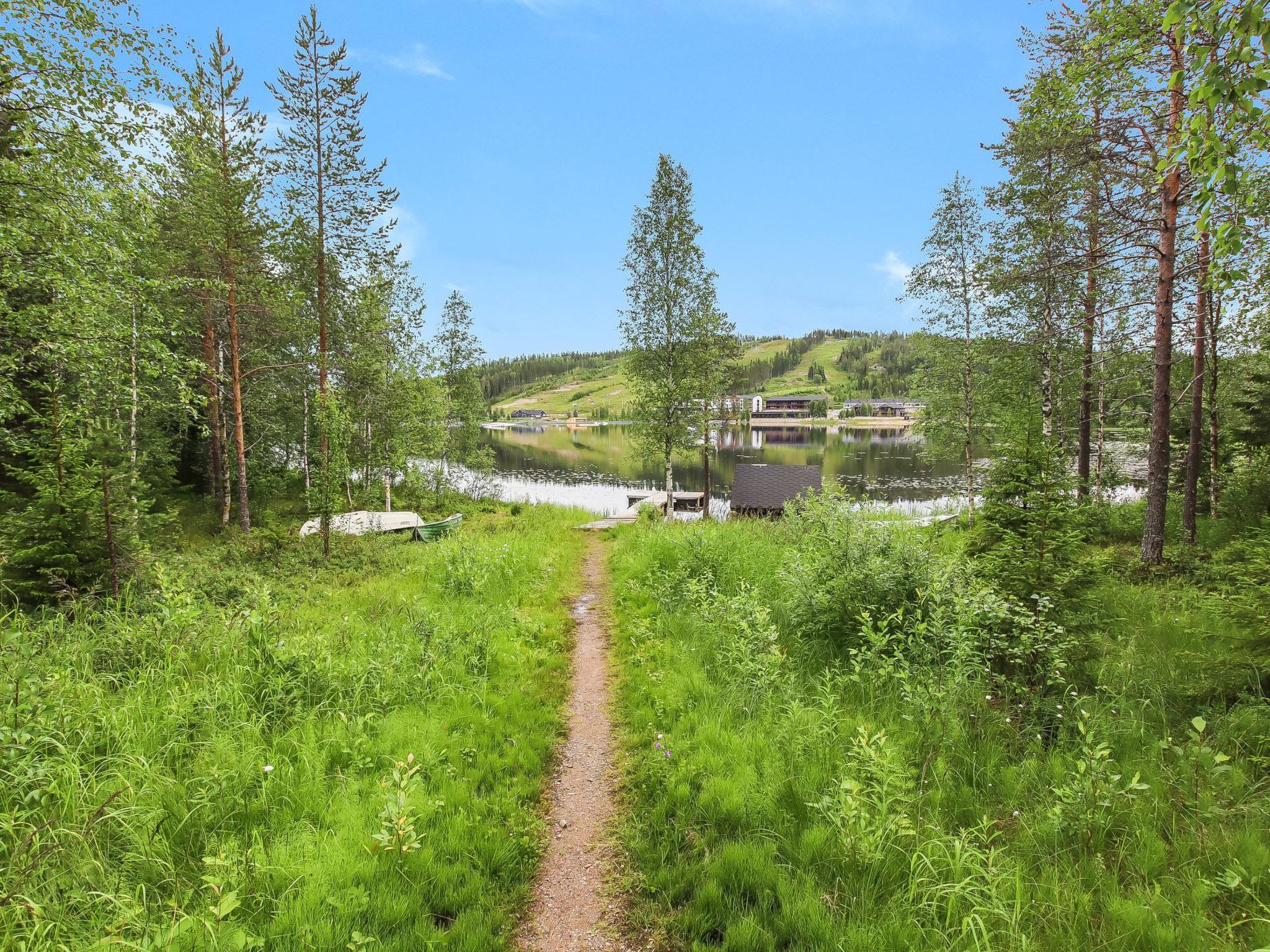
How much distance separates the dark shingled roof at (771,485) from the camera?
27656 mm

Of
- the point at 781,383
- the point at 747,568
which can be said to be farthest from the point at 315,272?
the point at 781,383

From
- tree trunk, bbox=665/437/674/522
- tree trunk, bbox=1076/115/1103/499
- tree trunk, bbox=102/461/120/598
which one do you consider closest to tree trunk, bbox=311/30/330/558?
tree trunk, bbox=102/461/120/598

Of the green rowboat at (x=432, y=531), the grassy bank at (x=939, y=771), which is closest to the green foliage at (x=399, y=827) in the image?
the grassy bank at (x=939, y=771)

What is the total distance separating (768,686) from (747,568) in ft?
14.6

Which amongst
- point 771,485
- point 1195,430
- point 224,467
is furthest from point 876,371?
point 224,467

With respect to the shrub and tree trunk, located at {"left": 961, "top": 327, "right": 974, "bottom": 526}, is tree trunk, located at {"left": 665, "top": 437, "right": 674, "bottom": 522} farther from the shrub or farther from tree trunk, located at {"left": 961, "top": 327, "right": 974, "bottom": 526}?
the shrub

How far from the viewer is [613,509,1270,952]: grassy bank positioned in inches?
115

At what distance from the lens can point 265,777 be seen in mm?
4094

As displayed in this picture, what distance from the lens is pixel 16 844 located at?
2842mm

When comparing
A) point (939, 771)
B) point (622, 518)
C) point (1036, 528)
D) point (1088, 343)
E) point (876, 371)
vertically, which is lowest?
point (622, 518)

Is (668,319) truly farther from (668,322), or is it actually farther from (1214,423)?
(1214,423)

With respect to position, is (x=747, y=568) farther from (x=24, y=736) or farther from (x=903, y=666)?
(x=24, y=736)

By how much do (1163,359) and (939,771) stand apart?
390 inches

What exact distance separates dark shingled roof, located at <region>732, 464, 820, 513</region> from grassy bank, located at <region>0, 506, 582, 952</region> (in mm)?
21724
